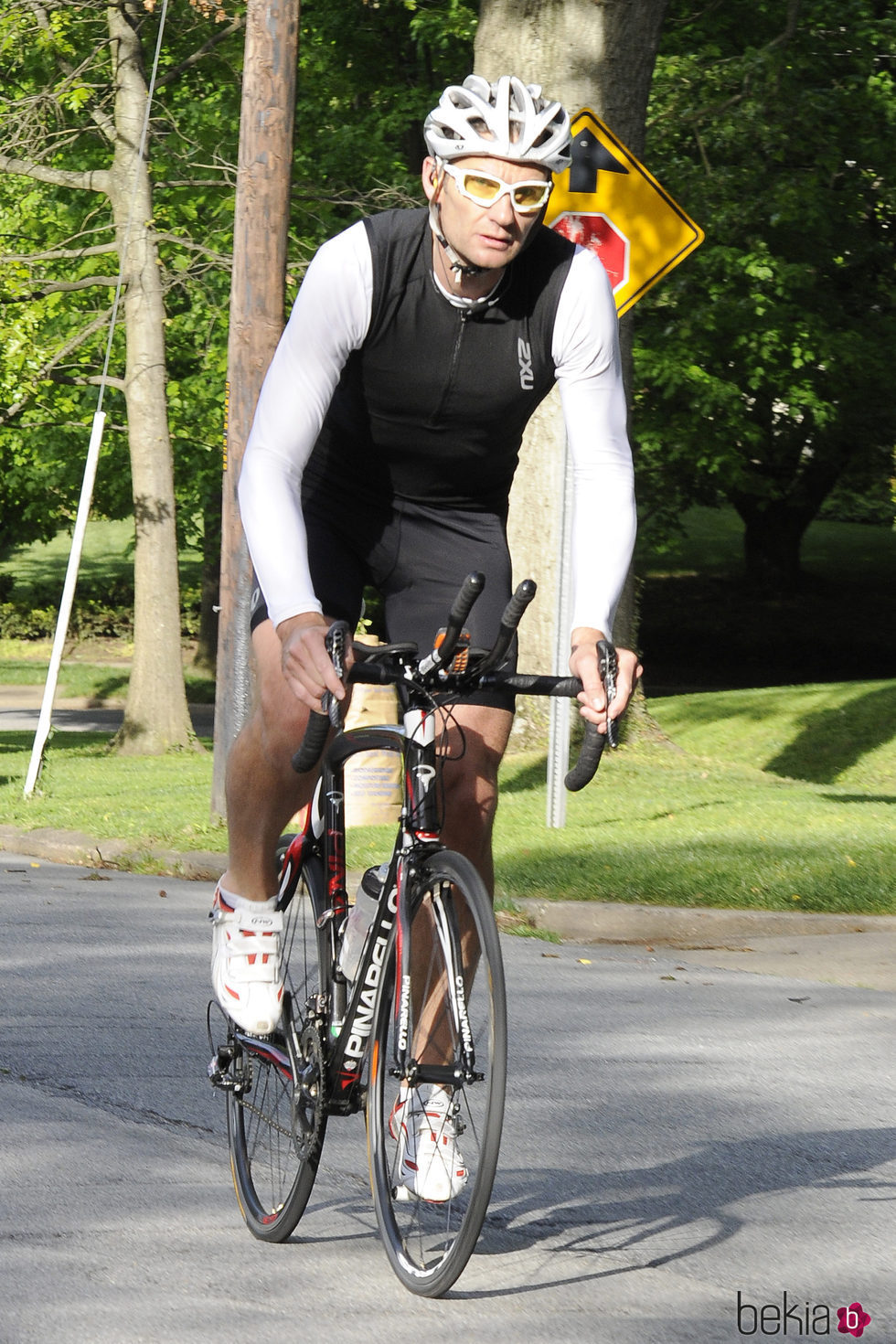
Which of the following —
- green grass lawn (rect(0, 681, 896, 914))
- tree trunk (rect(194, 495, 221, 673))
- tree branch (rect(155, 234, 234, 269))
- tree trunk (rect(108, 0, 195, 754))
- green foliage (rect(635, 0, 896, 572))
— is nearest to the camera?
green grass lawn (rect(0, 681, 896, 914))

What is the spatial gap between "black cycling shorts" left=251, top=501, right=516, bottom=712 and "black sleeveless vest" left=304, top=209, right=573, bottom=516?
7cm

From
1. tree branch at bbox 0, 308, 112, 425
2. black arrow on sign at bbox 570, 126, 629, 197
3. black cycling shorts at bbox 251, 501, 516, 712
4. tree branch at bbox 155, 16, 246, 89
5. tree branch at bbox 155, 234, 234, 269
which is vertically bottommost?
black cycling shorts at bbox 251, 501, 516, 712

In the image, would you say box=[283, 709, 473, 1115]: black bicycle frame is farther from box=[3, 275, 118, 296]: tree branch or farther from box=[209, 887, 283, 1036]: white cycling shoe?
box=[3, 275, 118, 296]: tree branch

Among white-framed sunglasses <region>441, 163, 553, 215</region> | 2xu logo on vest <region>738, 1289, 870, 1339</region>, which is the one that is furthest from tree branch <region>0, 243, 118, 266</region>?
2xu logo on vest <region>738, 1289, 870, 1339</region>

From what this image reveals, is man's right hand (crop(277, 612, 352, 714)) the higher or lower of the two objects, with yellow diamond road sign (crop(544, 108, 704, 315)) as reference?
lower

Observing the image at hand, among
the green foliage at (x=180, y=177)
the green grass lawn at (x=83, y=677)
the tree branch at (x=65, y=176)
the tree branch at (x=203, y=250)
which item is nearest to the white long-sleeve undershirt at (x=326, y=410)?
the green foliage at (x=180, y=177)

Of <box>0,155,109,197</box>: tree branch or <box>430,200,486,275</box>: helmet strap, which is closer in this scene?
<box>430,200,486,275</box>: helmet strap

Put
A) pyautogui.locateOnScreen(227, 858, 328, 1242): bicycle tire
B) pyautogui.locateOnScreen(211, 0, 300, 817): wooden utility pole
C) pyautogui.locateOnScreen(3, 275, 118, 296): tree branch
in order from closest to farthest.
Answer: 1. pyautogui.locateOnScreen(227, 858, 328, 1242): bicycle tire
2. pyautogui.locateOnScreen(211, 0, 300, 817): wooden utility pole
3. pyautogui.locateOnScreen(3, 275, 118, 296): tree branch

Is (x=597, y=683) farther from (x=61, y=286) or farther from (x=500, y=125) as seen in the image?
(x=61, y=286)

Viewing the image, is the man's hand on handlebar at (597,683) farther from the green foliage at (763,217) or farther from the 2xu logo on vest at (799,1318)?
the green foliage at (763,217)

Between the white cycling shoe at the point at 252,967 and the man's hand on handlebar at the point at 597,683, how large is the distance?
38.4 inches

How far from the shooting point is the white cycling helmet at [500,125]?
11.1 ft

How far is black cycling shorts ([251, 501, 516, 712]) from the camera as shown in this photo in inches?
148

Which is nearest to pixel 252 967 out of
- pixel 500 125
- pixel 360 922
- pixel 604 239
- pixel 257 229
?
pixel 360 922
